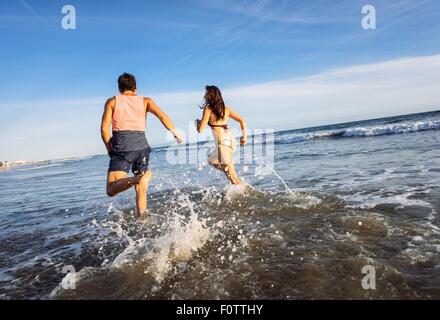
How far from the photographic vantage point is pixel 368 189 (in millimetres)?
6430

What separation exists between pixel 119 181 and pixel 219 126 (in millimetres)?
2689

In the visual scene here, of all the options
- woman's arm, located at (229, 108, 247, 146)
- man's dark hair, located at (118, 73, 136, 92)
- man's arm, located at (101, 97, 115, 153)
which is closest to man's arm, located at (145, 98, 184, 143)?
man's dark hair, located at (118, 73, 136, 92)

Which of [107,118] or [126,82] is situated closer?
[107,118]

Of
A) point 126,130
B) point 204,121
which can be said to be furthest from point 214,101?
point 126,130

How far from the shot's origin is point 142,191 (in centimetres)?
582

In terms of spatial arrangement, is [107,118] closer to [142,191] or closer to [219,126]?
[142,191]

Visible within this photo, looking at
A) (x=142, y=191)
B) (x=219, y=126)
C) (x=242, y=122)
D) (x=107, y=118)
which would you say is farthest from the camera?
(x=242, y=122)

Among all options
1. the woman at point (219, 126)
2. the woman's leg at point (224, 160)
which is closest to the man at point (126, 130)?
the woman at point (219, 126)

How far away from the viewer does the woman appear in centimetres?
695

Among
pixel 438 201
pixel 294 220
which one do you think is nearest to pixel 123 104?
pixel 294 220

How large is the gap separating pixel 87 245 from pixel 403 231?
407cm

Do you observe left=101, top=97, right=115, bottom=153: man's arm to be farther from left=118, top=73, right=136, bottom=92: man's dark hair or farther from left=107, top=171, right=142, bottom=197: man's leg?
left=107, top=171, right=142, bottom=197: man's leg

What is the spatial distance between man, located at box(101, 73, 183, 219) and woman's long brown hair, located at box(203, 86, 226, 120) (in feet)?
5.05

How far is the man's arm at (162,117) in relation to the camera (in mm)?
5531
